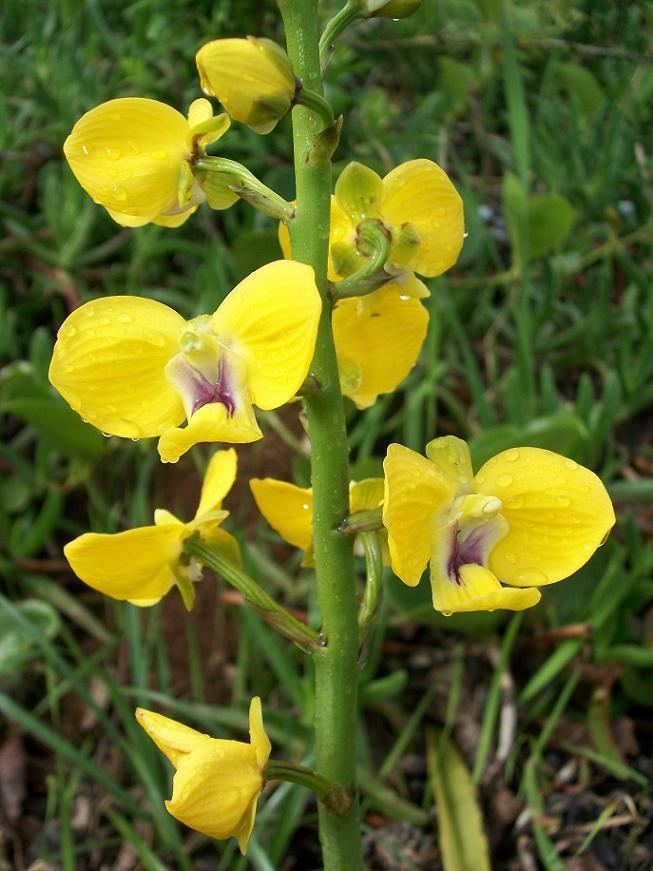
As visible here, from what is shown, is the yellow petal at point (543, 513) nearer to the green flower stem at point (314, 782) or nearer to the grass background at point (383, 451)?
the green flower stem at point (314, 782)

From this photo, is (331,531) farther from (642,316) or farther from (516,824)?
→ (642,316)

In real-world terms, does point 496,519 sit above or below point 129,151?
below

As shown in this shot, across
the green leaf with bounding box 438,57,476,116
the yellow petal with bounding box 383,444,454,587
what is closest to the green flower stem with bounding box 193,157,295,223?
the yellow petal with bounding box 383,444,454,587

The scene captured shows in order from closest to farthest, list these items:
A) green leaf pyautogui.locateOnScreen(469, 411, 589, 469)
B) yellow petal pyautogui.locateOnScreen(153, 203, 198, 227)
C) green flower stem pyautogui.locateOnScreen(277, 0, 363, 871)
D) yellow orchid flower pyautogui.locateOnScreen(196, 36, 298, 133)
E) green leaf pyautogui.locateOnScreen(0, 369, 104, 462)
Result: yellow orchid flower pyautogui.locateOnScreen(196, 36, 298, 133) < green flower stem pyautogui.locateOnScreen(277, 0, 363, 871) < yellow petal pyautogui.locateOnScreen(153, 203, 198, 227) < green leaf pyautogui.locateOnScreen(469, 411, 589, 469) < green leaf pyautogui.locateOnScreen(0, 369, 104, 462)

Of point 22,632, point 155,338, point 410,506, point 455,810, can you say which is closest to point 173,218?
point 155,338

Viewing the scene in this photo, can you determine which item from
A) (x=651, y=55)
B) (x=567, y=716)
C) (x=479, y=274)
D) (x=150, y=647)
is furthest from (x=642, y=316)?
(x=150, y=647)

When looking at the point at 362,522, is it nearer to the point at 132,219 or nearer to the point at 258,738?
the point at 258,738

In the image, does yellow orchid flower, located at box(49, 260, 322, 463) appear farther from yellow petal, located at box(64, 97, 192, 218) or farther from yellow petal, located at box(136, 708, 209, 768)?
yellow petal, located at box(136, 708, 209, 768)
